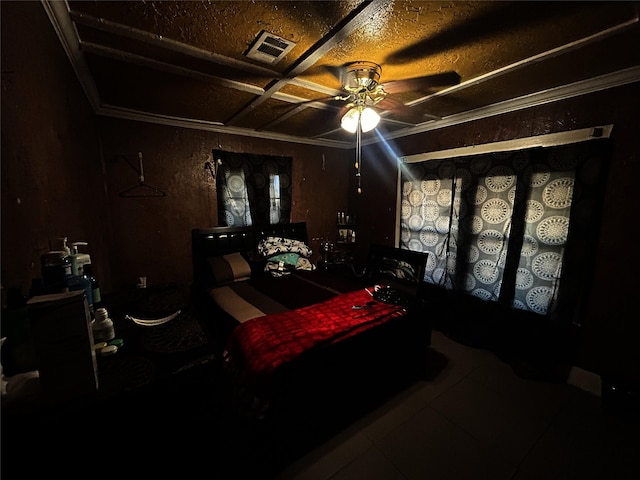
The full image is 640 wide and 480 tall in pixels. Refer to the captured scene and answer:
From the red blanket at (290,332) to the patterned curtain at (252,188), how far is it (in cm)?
182

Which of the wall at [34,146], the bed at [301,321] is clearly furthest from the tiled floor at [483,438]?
the wall at [34,146]

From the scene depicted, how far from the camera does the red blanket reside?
Result: 5.14 feet

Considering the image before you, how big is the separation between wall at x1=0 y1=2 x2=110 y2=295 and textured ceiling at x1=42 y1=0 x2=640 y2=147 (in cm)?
24

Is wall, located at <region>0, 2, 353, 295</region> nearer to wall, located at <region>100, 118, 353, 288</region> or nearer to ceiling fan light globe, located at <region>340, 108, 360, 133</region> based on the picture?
wall, located at <region>100, 118, 353, 288</region>

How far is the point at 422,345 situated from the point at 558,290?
127 centimetres

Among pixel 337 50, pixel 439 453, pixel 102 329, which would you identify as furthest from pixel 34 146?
pixel 439 453

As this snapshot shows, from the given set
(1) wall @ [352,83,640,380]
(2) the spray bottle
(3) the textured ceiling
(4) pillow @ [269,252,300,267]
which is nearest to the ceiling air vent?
(3) the textured ceiling

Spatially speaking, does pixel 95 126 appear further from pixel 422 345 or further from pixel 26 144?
pixel 422 345

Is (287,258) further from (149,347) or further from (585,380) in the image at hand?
(585,380)

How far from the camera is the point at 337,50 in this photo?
1.58m

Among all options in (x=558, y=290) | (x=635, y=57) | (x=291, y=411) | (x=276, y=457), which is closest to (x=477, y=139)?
(x=635, y=57)

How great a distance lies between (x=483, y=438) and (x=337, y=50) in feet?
8.81

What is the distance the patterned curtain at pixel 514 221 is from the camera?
2.13m

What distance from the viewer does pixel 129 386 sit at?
2.81 feet
